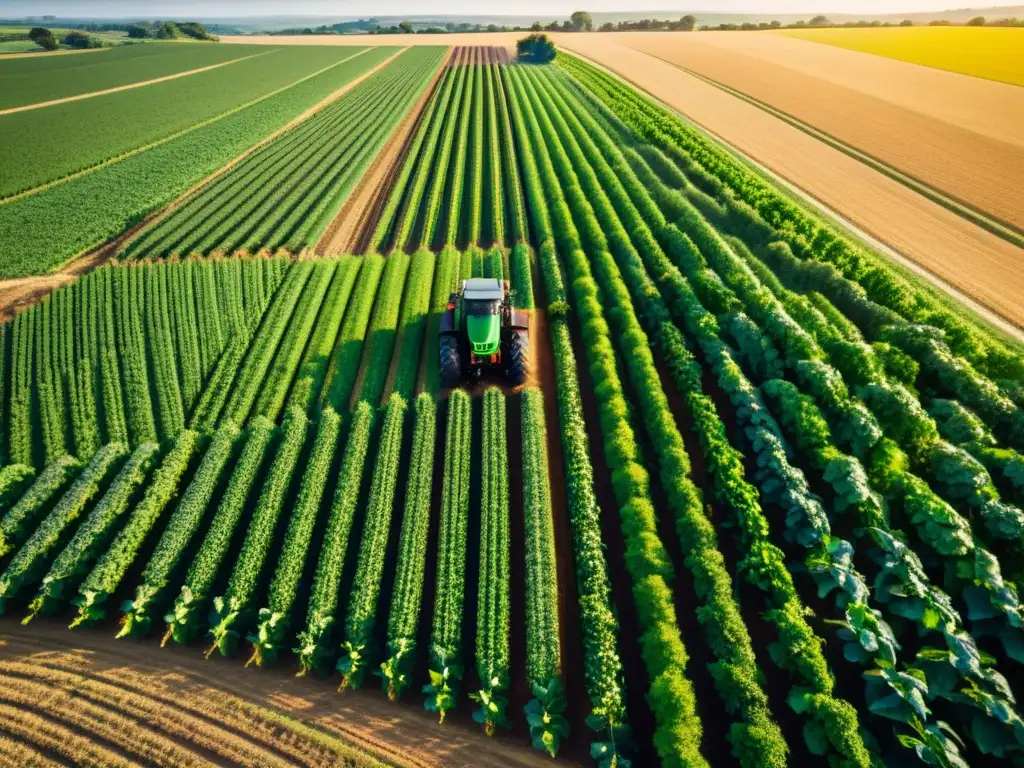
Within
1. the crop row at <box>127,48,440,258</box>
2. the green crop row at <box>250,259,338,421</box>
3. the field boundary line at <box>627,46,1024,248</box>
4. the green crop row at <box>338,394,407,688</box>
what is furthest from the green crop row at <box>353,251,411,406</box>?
the field boundary line at <box>627,46,1024,248</box>

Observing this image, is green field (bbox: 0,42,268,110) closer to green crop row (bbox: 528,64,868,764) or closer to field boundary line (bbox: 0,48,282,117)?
field boundary line (bbox: 0,48,282,117)

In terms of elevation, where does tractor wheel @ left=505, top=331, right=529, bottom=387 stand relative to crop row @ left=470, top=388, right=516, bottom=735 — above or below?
above

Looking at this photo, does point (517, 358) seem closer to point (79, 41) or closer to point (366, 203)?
point (366, 203)

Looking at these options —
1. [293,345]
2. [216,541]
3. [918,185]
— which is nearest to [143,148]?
[293,345]

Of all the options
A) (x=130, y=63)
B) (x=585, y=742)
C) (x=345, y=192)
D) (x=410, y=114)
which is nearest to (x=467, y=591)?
(x=585, y=742)

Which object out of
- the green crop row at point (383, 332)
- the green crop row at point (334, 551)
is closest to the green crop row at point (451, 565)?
the green crop row at point (334, 551)

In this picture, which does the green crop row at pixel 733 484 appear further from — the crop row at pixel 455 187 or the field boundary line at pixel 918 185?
the field boundary line at pixel 918 185

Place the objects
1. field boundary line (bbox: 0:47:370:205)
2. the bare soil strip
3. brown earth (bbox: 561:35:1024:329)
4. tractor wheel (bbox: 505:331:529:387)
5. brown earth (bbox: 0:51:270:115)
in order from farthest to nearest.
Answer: brown earth (bbox: 0:51:270:115)
field boundary line (bbox: 0:47:370:205)
the bare soil strip
brown earth (bbox: 561:35:1024:329)
tractor wheel (bbox: 505:331:529:387)
